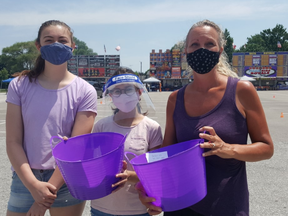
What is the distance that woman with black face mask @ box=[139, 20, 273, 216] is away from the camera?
1680 mm

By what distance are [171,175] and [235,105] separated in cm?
63

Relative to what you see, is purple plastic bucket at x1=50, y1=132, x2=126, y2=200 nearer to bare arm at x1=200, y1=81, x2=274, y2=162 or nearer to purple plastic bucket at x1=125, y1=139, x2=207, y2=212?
purple plastic bucket at x1=125, y1=139, x2=207, y2=212

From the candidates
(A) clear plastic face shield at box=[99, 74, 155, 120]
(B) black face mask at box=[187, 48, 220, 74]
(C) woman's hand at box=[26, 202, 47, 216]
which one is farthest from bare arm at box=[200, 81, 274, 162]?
(C) woman's hand at box=[26, 202, 47, 216]

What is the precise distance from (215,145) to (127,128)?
0.73m

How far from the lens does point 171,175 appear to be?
4.65 ft

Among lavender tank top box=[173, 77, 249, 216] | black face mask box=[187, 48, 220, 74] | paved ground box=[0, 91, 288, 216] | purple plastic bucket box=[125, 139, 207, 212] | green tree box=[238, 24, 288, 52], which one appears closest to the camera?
purple plastic bucket box=[125, 139, 207, 212]

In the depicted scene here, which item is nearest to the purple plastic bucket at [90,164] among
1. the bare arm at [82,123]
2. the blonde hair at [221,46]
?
the bare arm at [82,123]

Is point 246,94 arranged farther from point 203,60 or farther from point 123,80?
point 123,80

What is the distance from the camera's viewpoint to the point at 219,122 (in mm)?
1693

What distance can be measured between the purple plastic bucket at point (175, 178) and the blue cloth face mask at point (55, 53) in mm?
955

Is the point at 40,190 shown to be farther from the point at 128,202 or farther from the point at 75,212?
the point at 128,202

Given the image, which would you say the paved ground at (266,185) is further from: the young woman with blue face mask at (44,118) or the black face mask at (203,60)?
the black face mask at (203,60)

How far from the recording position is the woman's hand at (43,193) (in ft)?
5.57

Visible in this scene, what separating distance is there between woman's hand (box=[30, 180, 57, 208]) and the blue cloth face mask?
0.85m
